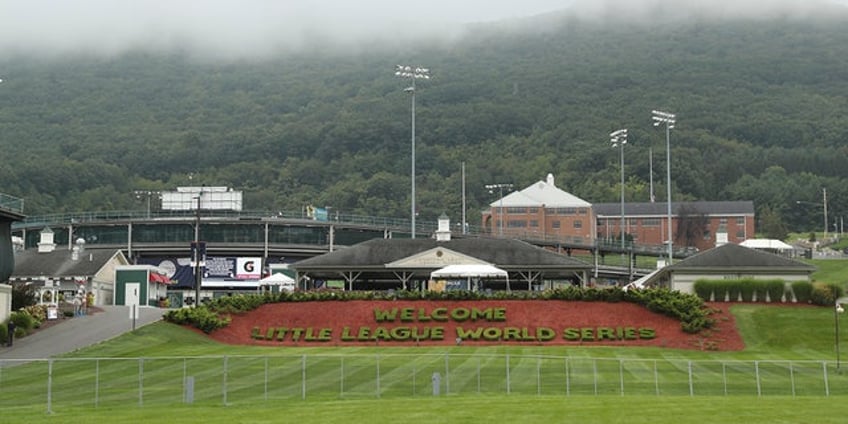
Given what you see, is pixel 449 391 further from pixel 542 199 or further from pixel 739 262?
pixel 542 199

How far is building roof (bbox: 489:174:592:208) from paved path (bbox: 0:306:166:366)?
106m

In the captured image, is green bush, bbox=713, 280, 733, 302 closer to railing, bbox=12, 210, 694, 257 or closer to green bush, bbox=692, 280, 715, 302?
green bush, bbox=692, 280, 715, 302

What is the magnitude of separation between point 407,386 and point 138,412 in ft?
36.5

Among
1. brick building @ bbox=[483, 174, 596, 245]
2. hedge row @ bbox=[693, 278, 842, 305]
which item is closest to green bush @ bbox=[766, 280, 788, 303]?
hedge row @ bbox=[693, 278, 842, 305]

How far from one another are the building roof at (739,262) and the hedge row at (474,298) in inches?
258

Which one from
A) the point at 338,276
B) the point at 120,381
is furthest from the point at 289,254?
the point at 120,381

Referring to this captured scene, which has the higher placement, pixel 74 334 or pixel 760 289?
pixel 760 289

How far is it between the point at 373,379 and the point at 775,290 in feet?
101

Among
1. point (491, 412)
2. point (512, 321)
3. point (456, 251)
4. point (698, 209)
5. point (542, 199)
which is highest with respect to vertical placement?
point (542, 199)

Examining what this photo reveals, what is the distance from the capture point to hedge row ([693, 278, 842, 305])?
206 ft

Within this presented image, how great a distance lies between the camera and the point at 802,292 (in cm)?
6272

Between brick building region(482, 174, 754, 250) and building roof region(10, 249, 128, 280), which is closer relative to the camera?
building roof region(10, 249, 128, 280)

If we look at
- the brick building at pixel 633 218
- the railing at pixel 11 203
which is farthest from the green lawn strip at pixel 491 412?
the brick building at pixel 633 218

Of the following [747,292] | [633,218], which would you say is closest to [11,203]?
[747,292]
